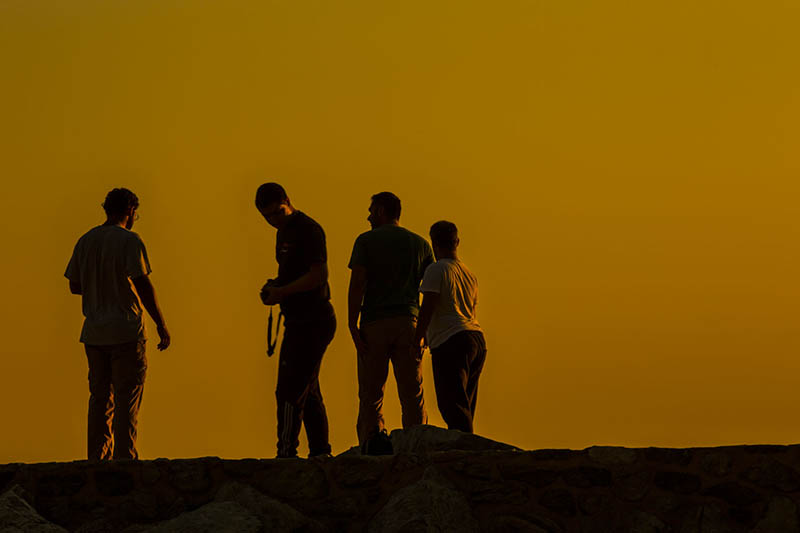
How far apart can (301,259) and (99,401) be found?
1.45 meters

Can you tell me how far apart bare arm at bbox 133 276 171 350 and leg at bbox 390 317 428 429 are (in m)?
1.34

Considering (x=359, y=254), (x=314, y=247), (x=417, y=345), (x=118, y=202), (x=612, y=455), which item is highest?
(x=118, y=202)

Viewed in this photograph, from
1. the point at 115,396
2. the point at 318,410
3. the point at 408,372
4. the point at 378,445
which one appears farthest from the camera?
the point at 408,372

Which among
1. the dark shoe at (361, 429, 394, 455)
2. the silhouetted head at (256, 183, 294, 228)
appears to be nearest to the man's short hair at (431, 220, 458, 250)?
the silhouetted head at (256, 183, 294, 228)

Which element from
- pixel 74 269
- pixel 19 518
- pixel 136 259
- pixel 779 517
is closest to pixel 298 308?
pixel 136 259

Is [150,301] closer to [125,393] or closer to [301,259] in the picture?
[125,393]

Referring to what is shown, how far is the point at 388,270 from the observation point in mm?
8180

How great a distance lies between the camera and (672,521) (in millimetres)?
6703

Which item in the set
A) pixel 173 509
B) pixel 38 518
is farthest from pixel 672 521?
pixel 38 518

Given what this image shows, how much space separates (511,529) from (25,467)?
8.37ft

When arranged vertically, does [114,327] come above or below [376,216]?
below

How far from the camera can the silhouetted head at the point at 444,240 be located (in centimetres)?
841

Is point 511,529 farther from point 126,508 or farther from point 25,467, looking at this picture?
point 25,467

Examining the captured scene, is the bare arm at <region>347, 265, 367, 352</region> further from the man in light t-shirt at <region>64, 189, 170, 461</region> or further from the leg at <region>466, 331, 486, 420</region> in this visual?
the man in light t-shirt at <region>64, 189, 170, 461</region>
